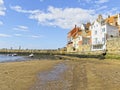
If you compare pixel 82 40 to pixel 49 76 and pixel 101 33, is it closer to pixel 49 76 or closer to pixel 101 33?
pixel 101 33

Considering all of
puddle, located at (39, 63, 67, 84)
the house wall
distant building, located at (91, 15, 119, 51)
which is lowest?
puddle, located at (39, 63, 67, 84)

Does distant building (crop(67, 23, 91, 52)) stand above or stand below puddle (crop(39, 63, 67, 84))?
above

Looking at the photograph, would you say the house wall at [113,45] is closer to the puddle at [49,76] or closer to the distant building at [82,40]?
the distant building at [82,40]

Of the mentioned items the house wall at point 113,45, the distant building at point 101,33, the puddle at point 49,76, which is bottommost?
the puddle at point 49,76

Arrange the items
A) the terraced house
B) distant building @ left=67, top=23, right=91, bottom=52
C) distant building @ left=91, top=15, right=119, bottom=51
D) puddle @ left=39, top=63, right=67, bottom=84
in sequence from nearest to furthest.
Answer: puddle @ left=39, top=63, right=67, bottom=84 → the terraced house → distant building @ left=91, top=15, right=119, bottom=51 → distant building @ left=67, top=23, right=91, bottom=52

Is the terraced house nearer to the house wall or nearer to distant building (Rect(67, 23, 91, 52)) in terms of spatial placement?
distant building (Rect(67, 23, 91, 52))

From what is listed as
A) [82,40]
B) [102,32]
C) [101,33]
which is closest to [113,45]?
[102,32]

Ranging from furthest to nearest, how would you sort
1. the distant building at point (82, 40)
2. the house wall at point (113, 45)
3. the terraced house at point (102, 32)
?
the distant building at point (82, 40), the terraced house at point (102, 32), the house wall at point (113, 45)

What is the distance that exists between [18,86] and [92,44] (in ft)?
193

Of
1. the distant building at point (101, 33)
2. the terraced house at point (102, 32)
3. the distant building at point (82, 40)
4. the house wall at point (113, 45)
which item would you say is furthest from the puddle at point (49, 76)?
the distant building at point (82, 40)

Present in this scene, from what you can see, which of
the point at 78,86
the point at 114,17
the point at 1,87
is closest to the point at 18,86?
the point at 1,87

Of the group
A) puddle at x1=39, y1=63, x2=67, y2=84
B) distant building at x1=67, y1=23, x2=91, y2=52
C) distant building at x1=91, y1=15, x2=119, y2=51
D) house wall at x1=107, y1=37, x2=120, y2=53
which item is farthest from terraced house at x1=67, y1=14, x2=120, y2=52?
puddle at x1=39, y1=63, x2=67, y2=84

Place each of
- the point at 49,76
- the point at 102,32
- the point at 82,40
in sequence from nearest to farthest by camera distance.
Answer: the point at 49,76 → the point at 102,32 → the point at 82,40

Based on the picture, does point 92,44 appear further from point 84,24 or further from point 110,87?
point 110,87
